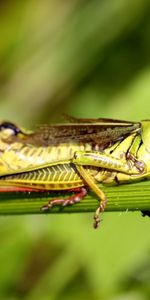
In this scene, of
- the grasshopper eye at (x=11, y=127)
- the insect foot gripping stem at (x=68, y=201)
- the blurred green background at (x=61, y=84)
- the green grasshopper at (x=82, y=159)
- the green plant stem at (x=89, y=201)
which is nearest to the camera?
the green plant stem at (x=89, y=201)

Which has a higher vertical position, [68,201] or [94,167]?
[94,167]

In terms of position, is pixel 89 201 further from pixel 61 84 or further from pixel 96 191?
pixel 61 84

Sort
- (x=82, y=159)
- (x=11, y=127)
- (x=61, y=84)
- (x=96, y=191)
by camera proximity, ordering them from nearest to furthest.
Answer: (x=96, y=191)
(x=82, y=159)
(x=11, y=127)
(x=61, y=84)

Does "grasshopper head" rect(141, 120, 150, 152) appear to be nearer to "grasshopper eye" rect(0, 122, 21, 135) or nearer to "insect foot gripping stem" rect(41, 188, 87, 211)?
"insect foot gripping stem" rect(41, 188, 87, 211)

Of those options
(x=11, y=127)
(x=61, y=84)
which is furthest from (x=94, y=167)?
(x=61, y=84)

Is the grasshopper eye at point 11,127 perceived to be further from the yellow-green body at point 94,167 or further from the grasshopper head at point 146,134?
the grasshopper head at point 146,134

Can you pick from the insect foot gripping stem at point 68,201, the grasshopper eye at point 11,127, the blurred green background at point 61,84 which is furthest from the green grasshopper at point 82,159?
the blurred green background at point 61,84

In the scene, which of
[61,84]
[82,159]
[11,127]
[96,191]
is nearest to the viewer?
[96,191]

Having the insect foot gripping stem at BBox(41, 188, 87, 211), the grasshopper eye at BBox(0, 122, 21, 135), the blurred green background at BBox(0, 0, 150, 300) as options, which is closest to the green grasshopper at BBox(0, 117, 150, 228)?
the insect foot gripping stem at BBox(41, 188, 87, 211)
